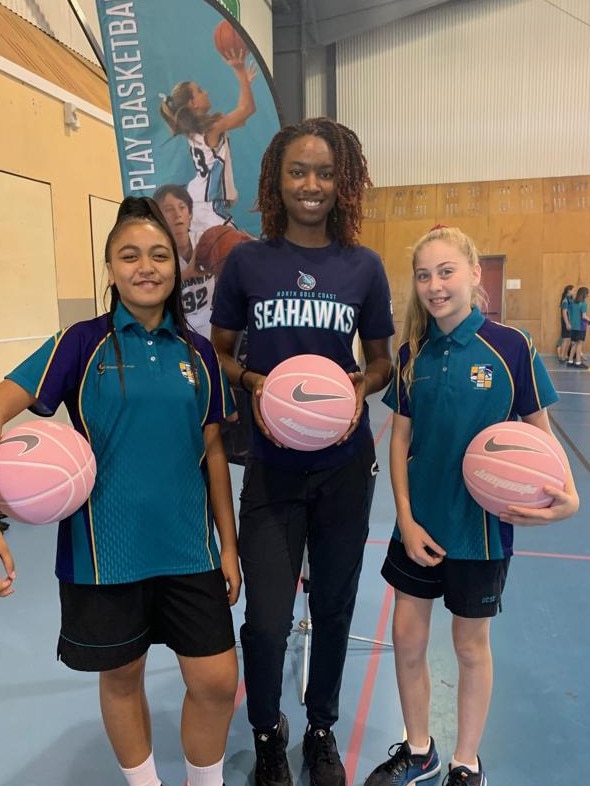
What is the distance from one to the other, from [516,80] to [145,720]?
546 inches

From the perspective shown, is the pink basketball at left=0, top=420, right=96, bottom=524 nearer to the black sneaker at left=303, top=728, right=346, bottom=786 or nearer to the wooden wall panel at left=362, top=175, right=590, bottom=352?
the black sneaker at left=303, top=728, right=346, bottom=786

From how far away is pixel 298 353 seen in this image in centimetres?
164

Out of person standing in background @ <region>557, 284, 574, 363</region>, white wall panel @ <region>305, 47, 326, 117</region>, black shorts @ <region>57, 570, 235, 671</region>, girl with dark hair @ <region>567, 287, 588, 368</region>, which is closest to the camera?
black shorts @ <region>57, 570, 235, 671</region>

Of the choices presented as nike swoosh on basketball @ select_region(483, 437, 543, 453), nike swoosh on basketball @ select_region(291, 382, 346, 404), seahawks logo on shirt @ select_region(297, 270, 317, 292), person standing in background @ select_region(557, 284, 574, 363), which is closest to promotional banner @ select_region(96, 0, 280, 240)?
seahawks logo on shirt @ select_region(297, 270, 317, 292)

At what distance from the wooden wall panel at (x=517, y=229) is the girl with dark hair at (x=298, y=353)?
36.2 ft

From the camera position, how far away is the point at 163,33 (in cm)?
226

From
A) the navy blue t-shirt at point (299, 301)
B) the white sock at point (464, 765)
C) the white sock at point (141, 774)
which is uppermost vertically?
the navy blue t-shirt at point (299, 301)

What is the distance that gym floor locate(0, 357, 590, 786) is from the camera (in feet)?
6.24

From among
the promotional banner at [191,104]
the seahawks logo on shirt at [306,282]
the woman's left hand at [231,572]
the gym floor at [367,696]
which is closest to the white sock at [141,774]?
the gym floor at [367,696]

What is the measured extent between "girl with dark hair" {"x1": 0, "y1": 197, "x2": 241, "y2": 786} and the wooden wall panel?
11.4 metres

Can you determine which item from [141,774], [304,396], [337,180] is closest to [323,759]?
[141,774]

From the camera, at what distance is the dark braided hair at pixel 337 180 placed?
64.8 inches

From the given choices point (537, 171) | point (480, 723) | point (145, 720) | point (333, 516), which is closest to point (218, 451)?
point (333, 516)

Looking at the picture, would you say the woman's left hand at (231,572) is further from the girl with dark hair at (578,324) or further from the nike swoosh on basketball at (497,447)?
the girl with dark hair at (578,324)
